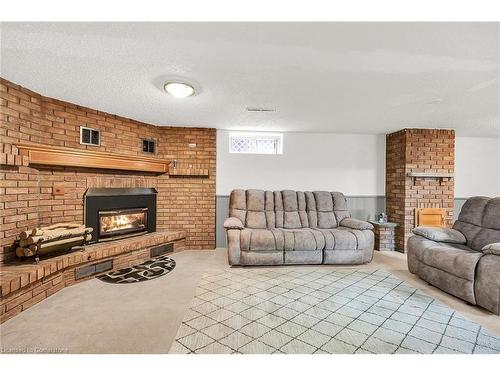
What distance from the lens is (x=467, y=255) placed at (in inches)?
90.4

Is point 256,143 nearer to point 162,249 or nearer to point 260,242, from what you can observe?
point 260,242

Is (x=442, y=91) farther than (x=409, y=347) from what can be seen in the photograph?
Yes

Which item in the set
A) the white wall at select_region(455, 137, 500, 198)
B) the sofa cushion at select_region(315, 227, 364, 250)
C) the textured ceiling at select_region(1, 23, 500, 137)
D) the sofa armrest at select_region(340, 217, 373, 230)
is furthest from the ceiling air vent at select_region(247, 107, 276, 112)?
the white wall at select_region(455, 137, 500, 198)

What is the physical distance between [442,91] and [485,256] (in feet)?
5.67

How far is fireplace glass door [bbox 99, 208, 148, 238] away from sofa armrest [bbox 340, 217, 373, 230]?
3331mm

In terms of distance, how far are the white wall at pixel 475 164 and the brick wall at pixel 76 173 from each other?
5.00 m

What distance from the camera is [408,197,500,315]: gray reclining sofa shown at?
2.11 meters

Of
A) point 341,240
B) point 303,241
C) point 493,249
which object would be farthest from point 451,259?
point 303,241

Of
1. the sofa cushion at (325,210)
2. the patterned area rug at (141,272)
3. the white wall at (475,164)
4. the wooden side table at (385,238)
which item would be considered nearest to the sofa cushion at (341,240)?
the sofa cushion at (325,210)

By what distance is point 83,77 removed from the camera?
7.25 feet

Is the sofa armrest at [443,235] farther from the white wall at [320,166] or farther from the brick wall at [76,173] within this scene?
the brick wall at [76,173]

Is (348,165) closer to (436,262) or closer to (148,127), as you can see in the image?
(436,262)
